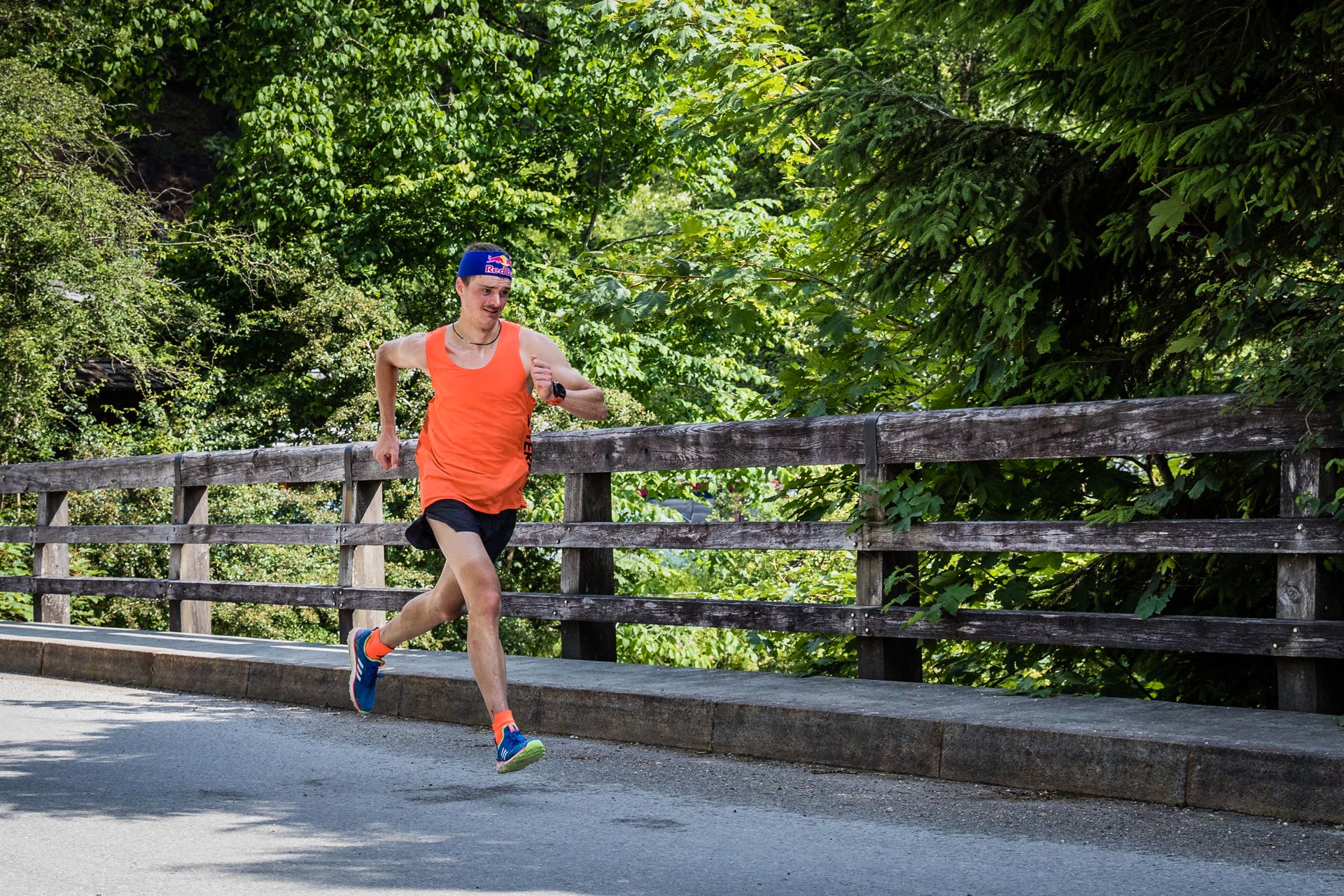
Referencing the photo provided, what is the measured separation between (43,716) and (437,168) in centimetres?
1505

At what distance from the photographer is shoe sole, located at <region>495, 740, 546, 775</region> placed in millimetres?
5301

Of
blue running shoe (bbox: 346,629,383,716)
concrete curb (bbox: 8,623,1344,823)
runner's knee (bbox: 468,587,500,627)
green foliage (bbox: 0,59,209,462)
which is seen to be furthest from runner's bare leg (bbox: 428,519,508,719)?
green foliage (bbox: 0,59,209,462)

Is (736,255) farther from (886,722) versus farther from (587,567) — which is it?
(886,722)

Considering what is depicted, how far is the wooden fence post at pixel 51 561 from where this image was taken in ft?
41.0

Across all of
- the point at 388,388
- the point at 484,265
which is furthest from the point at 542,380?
the point at 388,388

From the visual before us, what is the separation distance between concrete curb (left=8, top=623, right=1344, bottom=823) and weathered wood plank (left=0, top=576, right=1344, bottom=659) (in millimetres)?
254

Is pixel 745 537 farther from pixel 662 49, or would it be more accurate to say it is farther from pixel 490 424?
pixel 662 49

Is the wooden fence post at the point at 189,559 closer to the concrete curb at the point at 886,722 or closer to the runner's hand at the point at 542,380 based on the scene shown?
the concrete curb at the point at 886,722

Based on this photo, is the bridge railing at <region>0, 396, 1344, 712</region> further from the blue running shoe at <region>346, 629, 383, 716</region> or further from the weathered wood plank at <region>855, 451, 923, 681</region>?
the blue running shoe at <region>346, 629, 383, 716</region>

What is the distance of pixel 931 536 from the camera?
6652 millimetres

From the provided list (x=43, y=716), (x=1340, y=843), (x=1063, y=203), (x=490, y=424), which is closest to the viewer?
(x=1340, y=843)

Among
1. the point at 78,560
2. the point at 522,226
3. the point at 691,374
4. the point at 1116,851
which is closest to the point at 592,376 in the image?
the point at 691,374

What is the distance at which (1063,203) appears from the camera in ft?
23.0

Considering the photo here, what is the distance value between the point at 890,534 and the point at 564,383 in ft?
6.49
